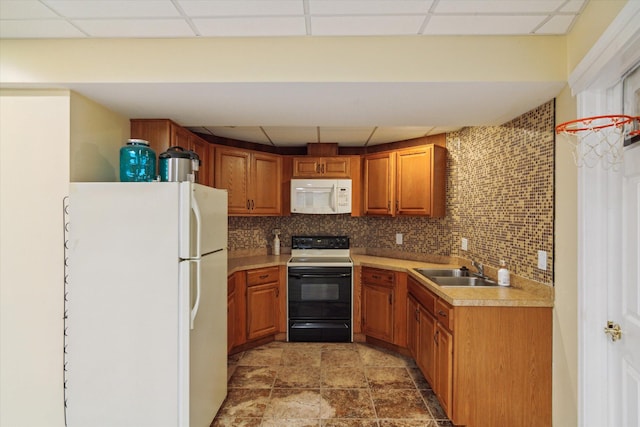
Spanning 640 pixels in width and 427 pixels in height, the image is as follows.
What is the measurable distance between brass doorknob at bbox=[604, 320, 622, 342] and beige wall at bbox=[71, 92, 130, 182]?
2920 millimetres

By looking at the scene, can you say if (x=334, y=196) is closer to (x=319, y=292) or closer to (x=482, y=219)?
(x=319, y=292)

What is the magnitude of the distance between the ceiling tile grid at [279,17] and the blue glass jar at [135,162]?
0.62 meters

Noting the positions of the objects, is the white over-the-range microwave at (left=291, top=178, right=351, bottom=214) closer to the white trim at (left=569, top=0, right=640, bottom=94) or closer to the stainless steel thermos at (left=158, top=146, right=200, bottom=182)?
the stainless steel thermos at (left=158, top=146, right=200, bottom=182)

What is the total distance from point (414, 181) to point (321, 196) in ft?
3.50

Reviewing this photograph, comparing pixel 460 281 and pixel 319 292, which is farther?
pixel 319 292

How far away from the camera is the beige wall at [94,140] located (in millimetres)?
2039

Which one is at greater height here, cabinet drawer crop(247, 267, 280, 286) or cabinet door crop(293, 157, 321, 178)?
cabinet door crop(293, 157, 321, 178)

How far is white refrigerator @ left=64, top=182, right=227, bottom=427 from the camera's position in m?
1.89

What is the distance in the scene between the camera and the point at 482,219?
2973 millimetres

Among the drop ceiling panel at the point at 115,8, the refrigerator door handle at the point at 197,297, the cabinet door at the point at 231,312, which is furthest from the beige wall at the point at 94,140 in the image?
the cabinet door at the point at 231,312

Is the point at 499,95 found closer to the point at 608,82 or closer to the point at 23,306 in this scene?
the point at 608,82

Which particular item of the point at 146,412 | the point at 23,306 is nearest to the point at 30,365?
the point at 23,306

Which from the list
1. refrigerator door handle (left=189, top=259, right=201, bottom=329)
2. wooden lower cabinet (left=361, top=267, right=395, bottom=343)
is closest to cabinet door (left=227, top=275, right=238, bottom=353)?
refrigerator door handle (left=189, top=259, right=201, bottom=329)

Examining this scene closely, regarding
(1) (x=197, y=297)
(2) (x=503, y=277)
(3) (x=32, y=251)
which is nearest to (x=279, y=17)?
(1) (x=197, y=297)
